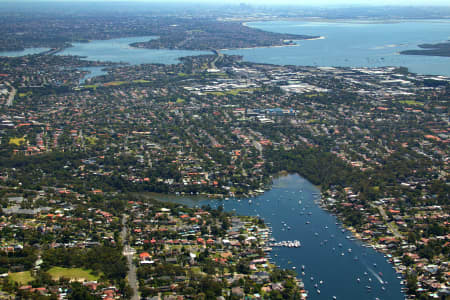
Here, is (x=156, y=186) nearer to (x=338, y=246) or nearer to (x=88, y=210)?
(x=88, y=210)

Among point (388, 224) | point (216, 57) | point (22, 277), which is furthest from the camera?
point (216, 57)

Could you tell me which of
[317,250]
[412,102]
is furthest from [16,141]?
[412,102]

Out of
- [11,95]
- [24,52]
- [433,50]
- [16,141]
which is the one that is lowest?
[16,141]

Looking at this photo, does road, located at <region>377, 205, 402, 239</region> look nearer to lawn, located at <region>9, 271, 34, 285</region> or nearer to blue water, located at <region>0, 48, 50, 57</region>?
lawn, located at <region>9, 271, 34, 285</region>

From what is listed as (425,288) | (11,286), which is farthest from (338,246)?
(11,286)

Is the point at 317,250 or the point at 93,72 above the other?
the point at 93,72

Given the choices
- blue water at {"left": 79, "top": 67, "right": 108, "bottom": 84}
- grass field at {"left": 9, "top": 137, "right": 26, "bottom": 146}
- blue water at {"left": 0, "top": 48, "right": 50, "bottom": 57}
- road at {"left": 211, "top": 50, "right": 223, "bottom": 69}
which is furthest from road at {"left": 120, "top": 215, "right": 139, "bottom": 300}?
blue water at {"left": 0, "top": 48, "right": 50, "bottom": 57}

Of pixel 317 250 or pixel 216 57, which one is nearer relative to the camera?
pixel 317 250

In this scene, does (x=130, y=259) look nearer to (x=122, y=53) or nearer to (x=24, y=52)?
(x=122, y=53)
